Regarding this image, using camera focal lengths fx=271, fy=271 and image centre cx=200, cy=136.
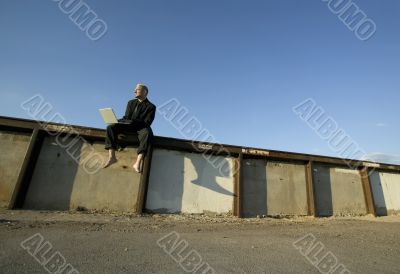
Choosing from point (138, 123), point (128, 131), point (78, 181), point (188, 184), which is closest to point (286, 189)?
point (188, 184)

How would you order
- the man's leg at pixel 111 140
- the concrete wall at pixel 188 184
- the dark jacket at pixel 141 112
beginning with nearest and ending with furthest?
the man's leg at pixel 111 140 < the dark jacket at pixel 141 112 < the concrete wall at pixel 188 184

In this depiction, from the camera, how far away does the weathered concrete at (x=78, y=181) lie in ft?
20.6

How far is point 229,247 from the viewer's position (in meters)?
3.88

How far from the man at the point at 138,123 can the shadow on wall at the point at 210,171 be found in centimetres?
159

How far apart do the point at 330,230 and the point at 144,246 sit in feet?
13.4

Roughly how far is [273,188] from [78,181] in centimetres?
522

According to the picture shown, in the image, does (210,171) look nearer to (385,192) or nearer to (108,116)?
(108,116)

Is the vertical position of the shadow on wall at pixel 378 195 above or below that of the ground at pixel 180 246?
above

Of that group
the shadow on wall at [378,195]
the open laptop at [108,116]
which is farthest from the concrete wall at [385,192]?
the open laptop at [108,116]

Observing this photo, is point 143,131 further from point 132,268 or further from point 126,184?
point 132,268

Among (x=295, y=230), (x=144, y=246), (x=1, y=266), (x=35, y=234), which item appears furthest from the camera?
(x=295, y=230)

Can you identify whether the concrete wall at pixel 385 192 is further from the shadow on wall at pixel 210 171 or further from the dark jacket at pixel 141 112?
the dark jacket at pixel 141 112

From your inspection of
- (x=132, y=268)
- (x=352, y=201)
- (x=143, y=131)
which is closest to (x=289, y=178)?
(x=352, y=201)

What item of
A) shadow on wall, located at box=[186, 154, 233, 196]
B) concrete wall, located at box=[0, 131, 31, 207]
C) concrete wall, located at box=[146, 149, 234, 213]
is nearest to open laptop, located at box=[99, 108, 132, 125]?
concrete wall, located at box=[146, 149, 234, 213]
